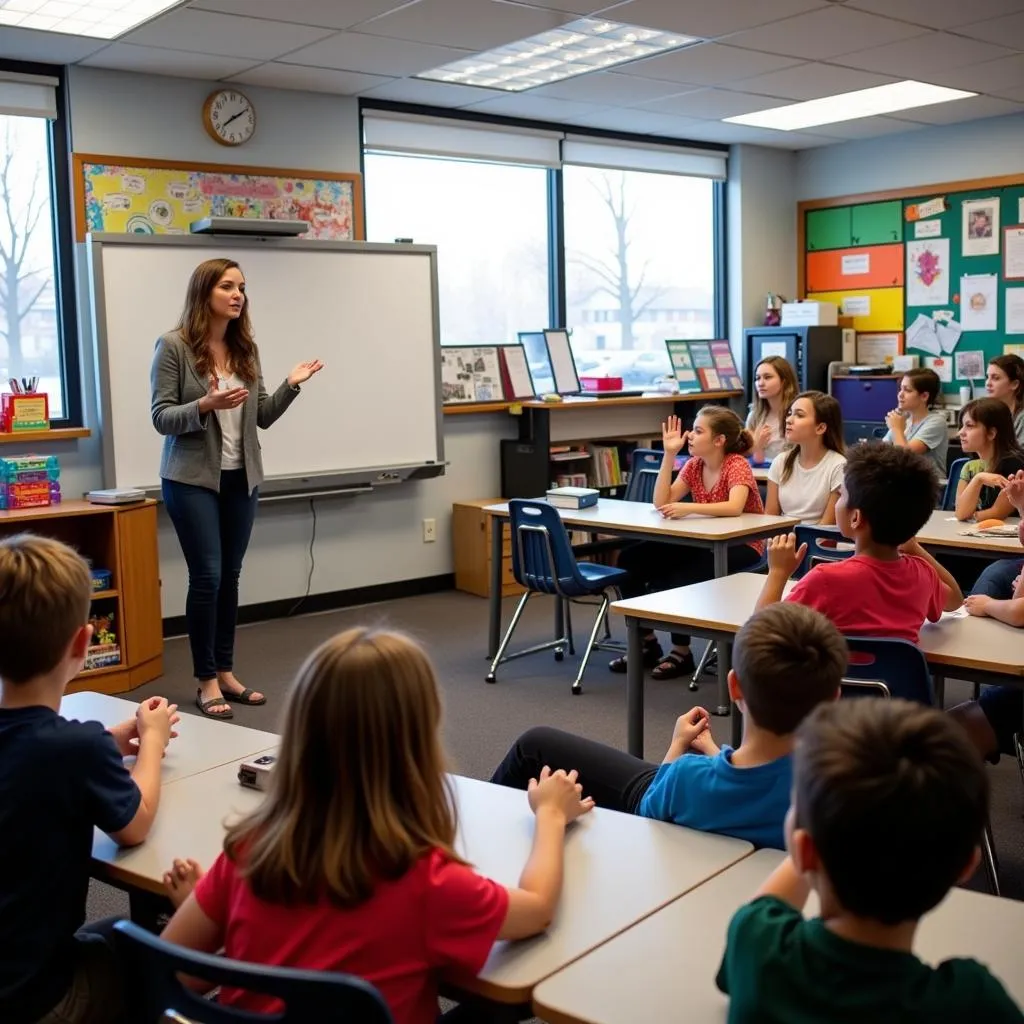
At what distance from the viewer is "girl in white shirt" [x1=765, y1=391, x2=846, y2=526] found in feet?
15.3

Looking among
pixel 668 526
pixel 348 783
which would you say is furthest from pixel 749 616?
pixel 348 783

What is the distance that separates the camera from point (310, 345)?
6.02 meters

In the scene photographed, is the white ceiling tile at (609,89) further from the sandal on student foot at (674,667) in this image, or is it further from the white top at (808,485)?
the sandal on student foot at (674,667)

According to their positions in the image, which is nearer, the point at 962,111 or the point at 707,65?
the point at 707,65

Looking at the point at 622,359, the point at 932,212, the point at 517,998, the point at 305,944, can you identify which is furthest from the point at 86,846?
the point at 932,212

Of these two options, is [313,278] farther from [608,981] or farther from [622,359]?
[608,981]

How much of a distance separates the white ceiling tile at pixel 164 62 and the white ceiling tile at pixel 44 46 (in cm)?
7

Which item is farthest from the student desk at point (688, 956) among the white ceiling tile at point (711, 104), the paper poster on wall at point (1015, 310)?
the paper poster on wall at point (1015, 310)

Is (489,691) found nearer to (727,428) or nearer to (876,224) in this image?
(727,428)

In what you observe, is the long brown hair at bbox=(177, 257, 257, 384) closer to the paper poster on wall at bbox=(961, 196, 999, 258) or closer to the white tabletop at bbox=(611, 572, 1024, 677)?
the white tabletop at bbox=(611, 572, 1024, 677)

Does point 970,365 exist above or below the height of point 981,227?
below

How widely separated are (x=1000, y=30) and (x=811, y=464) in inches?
88.6

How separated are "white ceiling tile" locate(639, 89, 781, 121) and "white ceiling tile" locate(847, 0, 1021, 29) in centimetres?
144

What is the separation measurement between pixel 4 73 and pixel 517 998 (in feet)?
16.3
